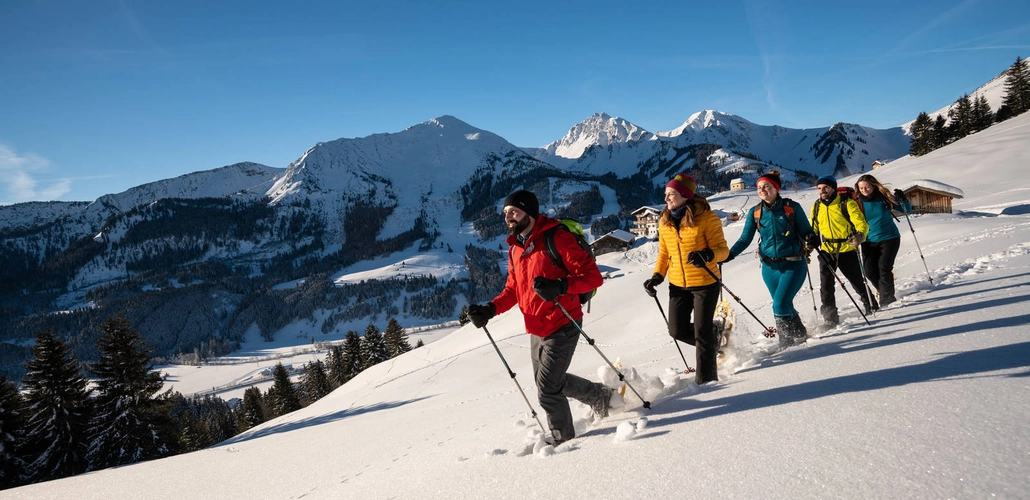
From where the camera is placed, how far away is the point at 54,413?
16266 mm

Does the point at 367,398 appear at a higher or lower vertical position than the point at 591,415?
lower

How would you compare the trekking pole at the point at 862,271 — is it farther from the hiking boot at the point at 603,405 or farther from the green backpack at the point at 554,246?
the green backpack at the point at 554,246

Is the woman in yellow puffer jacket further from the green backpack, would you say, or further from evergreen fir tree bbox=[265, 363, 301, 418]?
evergreen fir tree bbox=[265, 363, 301, 418]

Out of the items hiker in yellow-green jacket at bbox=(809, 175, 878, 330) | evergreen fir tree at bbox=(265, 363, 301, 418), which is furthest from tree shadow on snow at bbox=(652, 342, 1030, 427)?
evergreen fir tree at bbox=(265, 363, 301, 418)

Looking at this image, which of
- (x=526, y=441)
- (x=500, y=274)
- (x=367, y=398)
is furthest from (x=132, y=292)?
(x=526, y=441)

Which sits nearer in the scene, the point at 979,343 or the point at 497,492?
the point at 497,492

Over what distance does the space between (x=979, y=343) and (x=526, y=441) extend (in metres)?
3.78

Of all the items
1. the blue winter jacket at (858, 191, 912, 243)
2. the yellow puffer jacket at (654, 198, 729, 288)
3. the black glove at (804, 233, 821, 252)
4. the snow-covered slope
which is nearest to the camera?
the snow-covered slope

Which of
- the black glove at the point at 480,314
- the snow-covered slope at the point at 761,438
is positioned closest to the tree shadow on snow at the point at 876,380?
the snow-covered slope at the point at 761,438

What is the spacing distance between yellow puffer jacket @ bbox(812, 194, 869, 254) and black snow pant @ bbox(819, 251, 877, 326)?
11 cm

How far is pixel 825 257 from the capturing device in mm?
6168

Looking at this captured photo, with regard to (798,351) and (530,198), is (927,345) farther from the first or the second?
(530,198)

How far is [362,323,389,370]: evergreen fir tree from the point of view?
39.8 meters

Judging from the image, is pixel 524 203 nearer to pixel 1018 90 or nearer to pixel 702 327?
pixel 702 327
